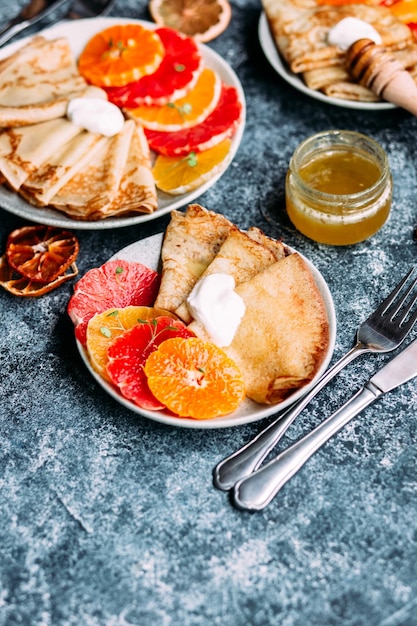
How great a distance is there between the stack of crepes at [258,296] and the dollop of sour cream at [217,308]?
3 cm

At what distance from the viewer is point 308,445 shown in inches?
96.7

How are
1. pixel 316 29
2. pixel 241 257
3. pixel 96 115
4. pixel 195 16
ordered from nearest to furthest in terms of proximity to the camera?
1. pixel 241 257
2. pixel 96 115
3. pixel 316 29
4. pixel 195 16

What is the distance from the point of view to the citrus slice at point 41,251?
3051mm

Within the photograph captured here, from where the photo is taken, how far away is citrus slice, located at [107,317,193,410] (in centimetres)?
246

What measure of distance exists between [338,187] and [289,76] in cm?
85

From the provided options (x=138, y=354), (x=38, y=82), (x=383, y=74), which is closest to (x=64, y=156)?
(x=38, y=82)

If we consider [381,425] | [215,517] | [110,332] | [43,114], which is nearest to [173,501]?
[215,517]

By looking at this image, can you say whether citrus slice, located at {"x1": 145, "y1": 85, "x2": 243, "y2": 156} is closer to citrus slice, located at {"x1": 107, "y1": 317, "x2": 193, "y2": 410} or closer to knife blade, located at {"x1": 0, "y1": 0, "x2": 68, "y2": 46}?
citrus slice, located at {"x1": 107, "y1": 317, "x2": 193, "y2": 410}

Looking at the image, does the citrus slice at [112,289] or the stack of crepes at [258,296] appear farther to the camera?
the citrus slice at [112,289]

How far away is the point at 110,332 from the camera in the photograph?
2.60 m

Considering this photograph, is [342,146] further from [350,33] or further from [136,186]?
[136,186]

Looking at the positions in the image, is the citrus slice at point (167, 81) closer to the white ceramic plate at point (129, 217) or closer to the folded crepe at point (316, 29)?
the white ceramic plate at point (129, 217)

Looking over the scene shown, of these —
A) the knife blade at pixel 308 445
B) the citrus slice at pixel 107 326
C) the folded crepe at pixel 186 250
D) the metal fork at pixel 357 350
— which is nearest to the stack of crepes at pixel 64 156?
the folded crepe at pixel 186 250

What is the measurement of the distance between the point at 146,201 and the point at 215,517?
1.35 m
